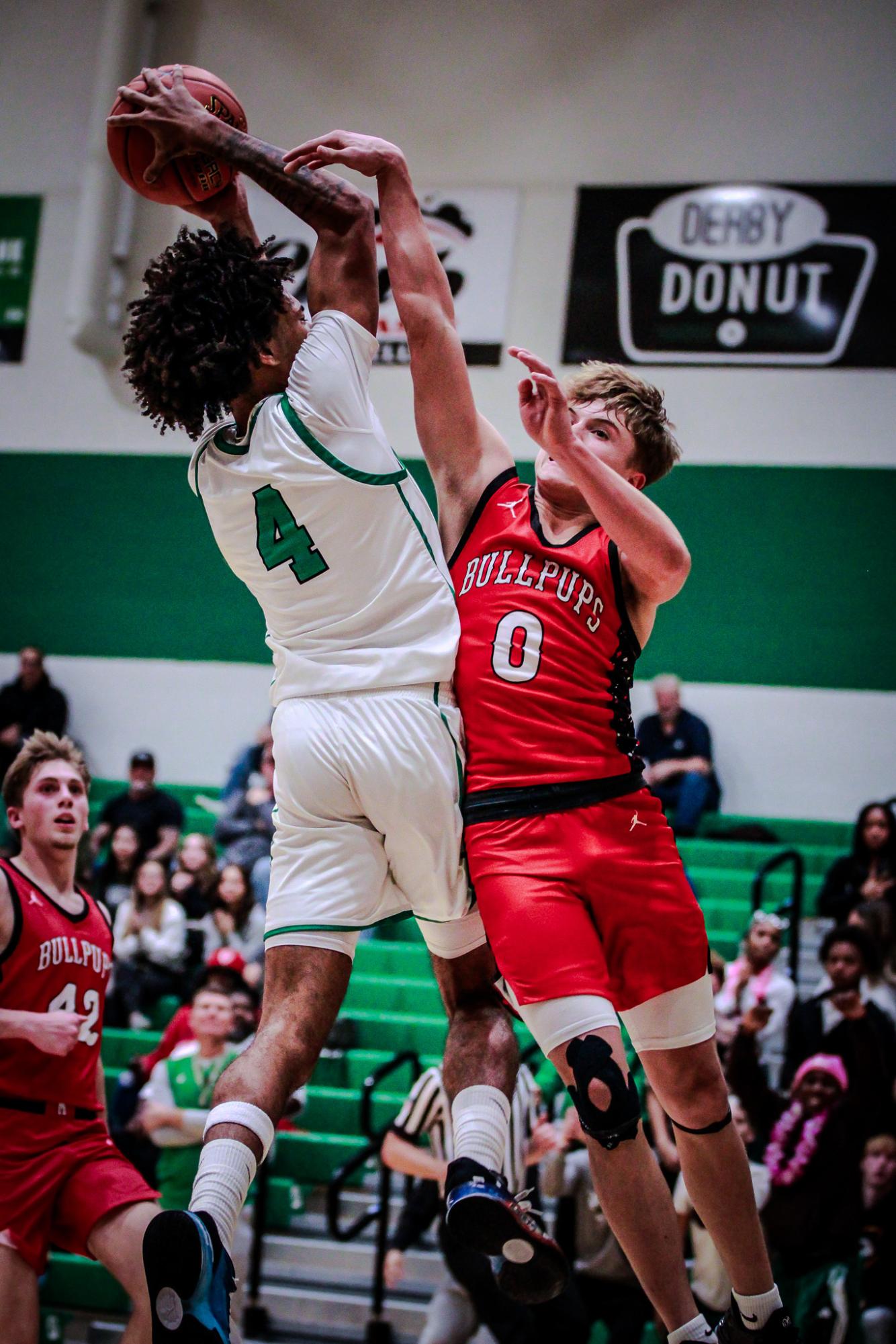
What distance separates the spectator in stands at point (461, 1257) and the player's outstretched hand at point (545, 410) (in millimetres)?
3167

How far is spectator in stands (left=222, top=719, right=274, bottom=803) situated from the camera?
11992 mm

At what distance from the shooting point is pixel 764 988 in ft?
26.8

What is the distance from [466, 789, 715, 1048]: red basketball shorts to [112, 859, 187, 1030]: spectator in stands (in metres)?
6.41

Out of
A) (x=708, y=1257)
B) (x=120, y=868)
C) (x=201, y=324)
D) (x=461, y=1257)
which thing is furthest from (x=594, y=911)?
(x=120, y=868)

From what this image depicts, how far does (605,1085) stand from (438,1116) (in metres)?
2.84

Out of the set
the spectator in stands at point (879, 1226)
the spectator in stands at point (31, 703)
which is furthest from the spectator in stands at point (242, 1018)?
the spectator in stands at point (31, 703)

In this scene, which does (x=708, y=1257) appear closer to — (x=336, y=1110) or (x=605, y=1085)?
(x=336, y=1110)

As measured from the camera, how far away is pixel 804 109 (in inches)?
502

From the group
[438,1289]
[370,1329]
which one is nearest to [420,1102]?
[438,1289]

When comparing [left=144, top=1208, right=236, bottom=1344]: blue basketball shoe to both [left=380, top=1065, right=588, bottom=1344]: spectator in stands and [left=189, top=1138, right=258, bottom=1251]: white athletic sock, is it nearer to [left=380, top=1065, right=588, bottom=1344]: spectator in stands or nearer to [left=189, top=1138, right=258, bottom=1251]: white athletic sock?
[left=189, top=1138, right=258, bottom=1251]: white athletic sock

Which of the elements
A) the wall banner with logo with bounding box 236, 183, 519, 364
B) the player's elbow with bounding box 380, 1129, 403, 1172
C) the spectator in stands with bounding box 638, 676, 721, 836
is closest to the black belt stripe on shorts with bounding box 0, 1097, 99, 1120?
the player's elbow with bounding box 380, 1129, 403, 1172

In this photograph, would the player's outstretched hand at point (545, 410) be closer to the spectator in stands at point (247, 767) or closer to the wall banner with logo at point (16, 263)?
the spectator in stands at point (247, 767)

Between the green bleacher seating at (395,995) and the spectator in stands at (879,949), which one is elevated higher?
the spectator in stands at (879,949)

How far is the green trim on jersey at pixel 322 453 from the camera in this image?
348cm
